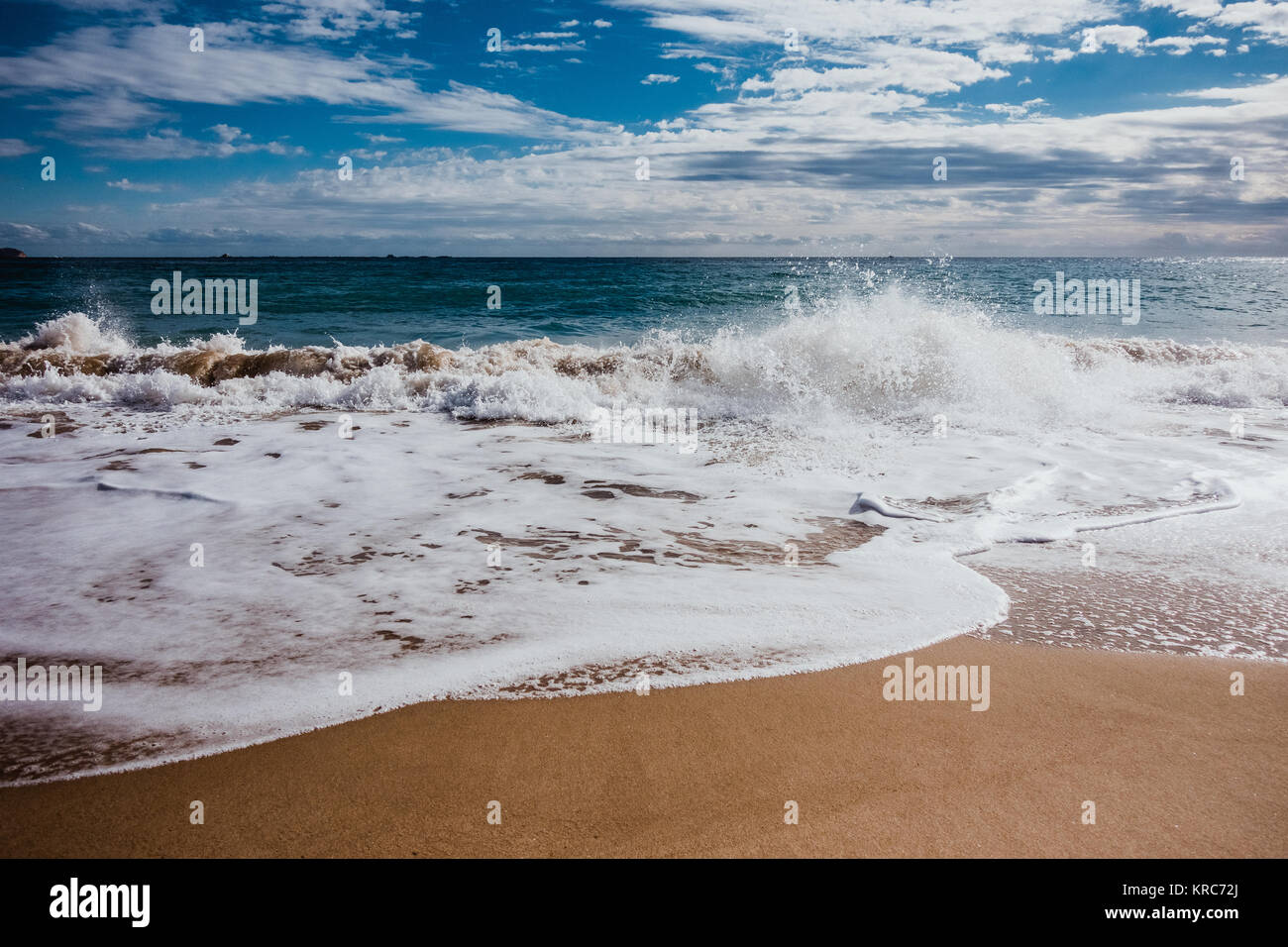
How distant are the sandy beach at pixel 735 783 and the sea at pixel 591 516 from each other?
0.22 metres

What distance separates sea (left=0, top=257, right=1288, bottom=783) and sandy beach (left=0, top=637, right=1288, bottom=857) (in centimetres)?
22

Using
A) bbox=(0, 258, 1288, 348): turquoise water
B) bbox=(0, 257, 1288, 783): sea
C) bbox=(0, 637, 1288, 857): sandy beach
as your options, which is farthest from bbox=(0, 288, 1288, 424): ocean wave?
bbox=(0, 637, 1288, 857): sandy beach

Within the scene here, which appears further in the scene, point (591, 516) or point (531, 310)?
point (531, 310)

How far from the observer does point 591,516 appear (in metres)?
5.45

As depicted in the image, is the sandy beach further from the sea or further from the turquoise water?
the turquoise water

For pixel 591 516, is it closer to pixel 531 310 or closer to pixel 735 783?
pixel 735 783

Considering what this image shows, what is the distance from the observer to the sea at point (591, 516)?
3336 millimetres

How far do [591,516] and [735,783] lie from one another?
3.11 m

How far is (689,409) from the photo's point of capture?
9.87 m

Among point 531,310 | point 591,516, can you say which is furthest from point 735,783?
point 531,310
